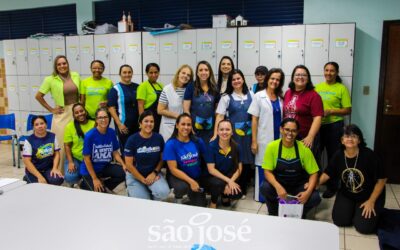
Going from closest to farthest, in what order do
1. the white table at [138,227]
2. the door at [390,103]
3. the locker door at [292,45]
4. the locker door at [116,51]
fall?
the white table at [138,227] → the door at [390,103] → the locker door at [292,45] → the locker door at [116,51]

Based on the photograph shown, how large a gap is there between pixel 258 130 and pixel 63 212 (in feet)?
7.72

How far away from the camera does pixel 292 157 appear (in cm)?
324

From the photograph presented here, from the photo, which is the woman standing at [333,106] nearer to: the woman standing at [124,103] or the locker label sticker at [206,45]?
the locker label sticker at [206,45]

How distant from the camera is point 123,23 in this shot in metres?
5.56

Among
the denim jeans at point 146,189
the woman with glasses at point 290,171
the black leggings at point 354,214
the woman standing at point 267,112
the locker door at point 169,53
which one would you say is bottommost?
the black leggings at point 354,214

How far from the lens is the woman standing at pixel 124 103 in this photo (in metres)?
4.26

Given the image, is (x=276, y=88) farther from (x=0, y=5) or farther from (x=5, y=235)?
(x=0, y=5)

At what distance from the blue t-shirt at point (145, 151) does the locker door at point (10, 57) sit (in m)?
4.30

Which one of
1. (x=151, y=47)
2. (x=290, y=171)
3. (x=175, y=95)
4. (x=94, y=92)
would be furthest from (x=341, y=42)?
(x=94, y=92)

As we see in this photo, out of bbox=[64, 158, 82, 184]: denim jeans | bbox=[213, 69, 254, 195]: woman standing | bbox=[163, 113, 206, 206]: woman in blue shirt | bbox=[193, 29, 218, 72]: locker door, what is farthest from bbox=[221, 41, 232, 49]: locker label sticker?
bbox=[64, 158, 82, 184]: denim jeans

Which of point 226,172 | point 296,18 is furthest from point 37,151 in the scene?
point 296,18

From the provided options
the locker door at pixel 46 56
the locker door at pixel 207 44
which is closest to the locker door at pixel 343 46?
the locker door at pixel 207 44

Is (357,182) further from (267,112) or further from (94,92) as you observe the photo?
(94,92)

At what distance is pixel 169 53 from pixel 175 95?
150 cm
